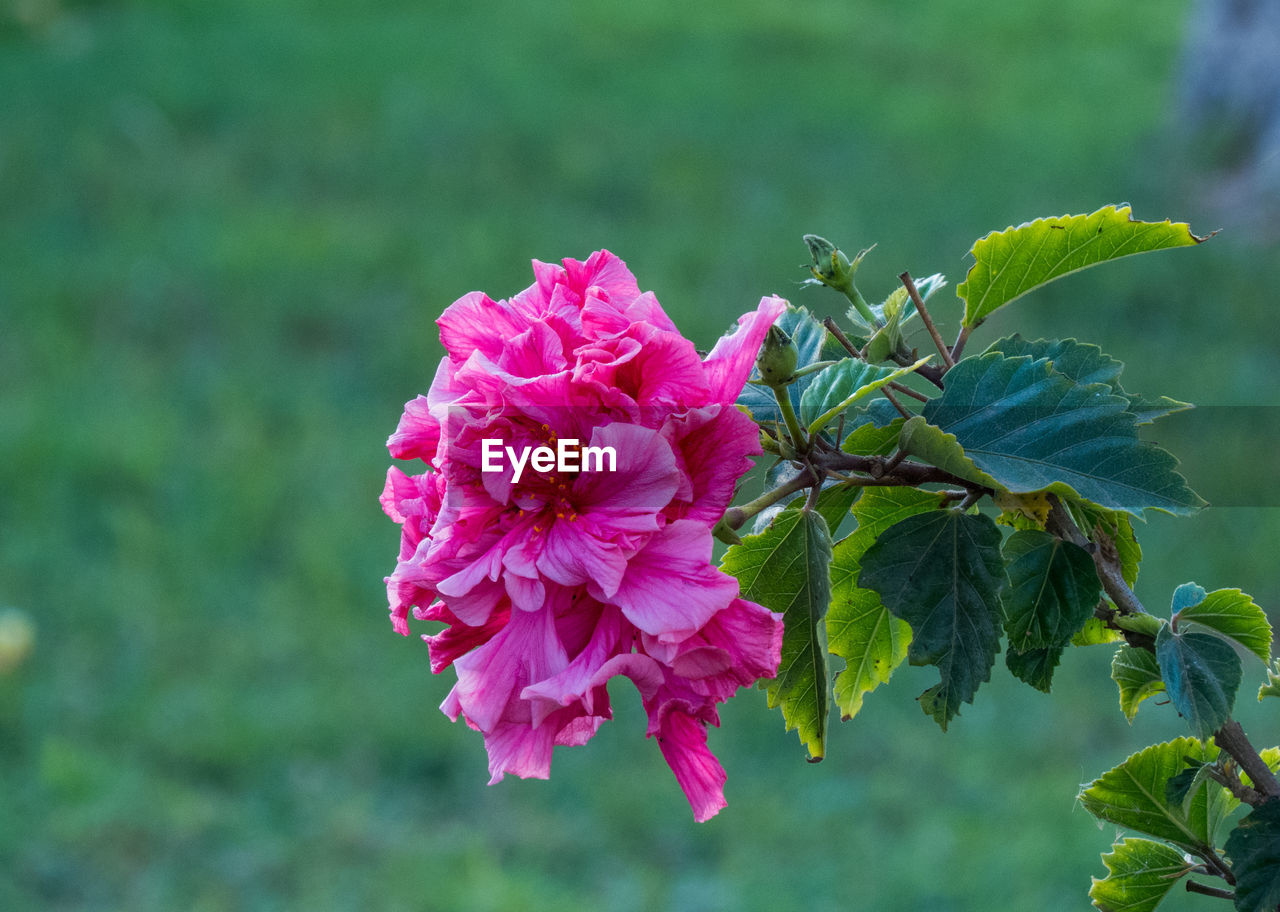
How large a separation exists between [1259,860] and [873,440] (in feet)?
0.70

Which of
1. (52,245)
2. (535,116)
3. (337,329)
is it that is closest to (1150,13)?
(535,116)

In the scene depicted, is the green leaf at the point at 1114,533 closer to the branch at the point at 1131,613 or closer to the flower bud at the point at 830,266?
the branch at the point at 1131,613

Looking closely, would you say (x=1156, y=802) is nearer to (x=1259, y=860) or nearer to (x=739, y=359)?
(x=1259, y=860)

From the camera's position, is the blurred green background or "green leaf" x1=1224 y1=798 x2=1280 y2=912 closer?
"green leaf" x1=1224 y1=798 x2=1280 y2=912

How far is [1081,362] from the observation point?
56cm

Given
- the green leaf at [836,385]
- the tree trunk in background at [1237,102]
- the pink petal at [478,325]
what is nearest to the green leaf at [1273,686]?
the green leaf at [836,385]

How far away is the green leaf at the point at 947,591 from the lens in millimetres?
510

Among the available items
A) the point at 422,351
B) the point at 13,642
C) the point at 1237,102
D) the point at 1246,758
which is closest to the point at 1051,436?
the point at 1246,758

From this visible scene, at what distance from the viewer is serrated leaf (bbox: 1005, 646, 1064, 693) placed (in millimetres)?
548

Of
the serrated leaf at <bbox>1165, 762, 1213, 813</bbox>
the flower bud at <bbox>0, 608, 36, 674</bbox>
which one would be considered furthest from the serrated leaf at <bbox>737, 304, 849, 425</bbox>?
the flower bud at <bbox>0, 608, 36, 674</bbox>

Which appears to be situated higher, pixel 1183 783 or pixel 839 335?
pixel 839 335

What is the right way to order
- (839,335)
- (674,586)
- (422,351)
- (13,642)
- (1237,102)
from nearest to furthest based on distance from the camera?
1. (674,586)
2. (839,335)
3. (13,642)
4. (422,351)
5. (1237,102)

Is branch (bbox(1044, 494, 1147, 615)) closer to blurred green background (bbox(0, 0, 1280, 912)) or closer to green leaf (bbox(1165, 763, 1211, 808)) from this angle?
green leaf (bbox(1165, 763, 1211, 808))

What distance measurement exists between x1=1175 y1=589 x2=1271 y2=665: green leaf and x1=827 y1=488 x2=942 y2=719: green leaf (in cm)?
11
